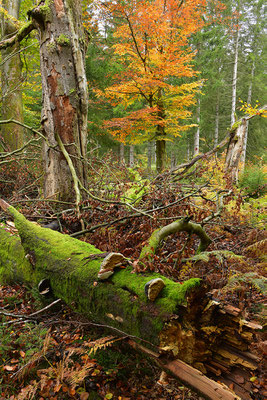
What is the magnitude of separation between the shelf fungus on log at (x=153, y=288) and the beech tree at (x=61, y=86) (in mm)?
3142

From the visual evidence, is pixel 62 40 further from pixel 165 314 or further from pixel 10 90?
pixel 10 90

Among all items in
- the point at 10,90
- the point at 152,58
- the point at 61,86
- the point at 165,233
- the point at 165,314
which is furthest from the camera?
the point at 152,58

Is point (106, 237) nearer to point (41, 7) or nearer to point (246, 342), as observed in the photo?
point (246, 342)

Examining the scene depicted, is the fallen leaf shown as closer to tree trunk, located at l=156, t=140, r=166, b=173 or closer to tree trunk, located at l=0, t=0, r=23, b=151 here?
tree trunk, located at l=0, t=0, r=23, b=151

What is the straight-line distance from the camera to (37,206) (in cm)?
435

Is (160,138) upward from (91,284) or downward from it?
upward

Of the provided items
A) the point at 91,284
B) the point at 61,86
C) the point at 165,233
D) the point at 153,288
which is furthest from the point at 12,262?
the point at 61,86

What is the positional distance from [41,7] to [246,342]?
565 centimetres

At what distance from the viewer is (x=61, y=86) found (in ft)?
14.2

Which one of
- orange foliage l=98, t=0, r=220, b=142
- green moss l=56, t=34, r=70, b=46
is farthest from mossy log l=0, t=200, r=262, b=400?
orange foliage l=98, t=0, r=220, b=142

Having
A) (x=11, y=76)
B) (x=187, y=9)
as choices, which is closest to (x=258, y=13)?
(x=187, y=9)

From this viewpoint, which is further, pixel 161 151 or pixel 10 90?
pixel 161 151

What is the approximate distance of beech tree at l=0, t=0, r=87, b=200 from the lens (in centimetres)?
425

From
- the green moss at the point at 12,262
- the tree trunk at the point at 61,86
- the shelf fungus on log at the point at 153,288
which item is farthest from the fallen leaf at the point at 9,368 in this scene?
the tree trunk at the point at 61,86
